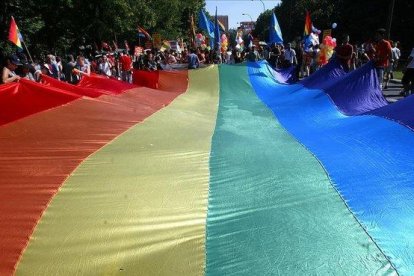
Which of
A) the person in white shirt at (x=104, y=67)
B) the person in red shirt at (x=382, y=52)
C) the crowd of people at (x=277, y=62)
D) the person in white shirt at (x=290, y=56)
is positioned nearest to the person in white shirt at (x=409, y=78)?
the crowd of people at (x=277, y=62)

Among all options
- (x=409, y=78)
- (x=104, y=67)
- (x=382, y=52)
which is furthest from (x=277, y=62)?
(x=409, y=78)

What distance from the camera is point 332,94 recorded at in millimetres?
6461

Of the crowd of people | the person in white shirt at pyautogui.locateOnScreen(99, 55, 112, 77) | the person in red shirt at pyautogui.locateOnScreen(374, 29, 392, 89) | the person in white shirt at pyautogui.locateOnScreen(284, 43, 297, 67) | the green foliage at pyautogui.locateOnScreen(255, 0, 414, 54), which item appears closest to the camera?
the person in red shirt at pyautogui.locateOnScreen(374, 29, 392, 89)

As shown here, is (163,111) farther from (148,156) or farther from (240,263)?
(240,263)

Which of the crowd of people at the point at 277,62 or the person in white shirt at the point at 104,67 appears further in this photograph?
the person in white shirt at the point at 104,67

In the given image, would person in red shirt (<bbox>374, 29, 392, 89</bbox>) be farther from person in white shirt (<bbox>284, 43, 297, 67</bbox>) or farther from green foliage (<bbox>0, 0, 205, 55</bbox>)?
green foliage (<bbox>0, 0, 205, 55</bbox>)

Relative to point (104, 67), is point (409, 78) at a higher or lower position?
higher

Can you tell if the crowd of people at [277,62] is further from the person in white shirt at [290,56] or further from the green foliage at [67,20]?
the green foliage at [67,20]

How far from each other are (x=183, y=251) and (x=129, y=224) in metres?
0.39

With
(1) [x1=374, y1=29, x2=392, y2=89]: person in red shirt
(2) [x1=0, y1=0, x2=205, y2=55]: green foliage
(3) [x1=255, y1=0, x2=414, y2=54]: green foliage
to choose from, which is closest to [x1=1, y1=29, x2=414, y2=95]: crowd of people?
(1) [x1=374, y1=29, x2=392, y2=89]: person in red shirt

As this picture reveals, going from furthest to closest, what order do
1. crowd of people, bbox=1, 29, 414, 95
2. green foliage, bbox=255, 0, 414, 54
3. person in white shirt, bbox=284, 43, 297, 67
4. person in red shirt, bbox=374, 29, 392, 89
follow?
green foliage, bbox=255, 0, 414, 54 → person in white shirt, bbox=284, 43, 297, 67 → crowd of people, bbox=1, 29, 414, 95 → person in red shirt, bbox=374, 29, 392, 89

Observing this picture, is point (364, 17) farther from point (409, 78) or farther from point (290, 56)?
point (409, 78)

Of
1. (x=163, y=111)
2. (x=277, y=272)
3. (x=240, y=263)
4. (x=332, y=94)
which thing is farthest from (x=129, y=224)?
(x=332, y=94)

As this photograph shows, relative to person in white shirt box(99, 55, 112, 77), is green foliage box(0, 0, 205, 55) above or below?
above
